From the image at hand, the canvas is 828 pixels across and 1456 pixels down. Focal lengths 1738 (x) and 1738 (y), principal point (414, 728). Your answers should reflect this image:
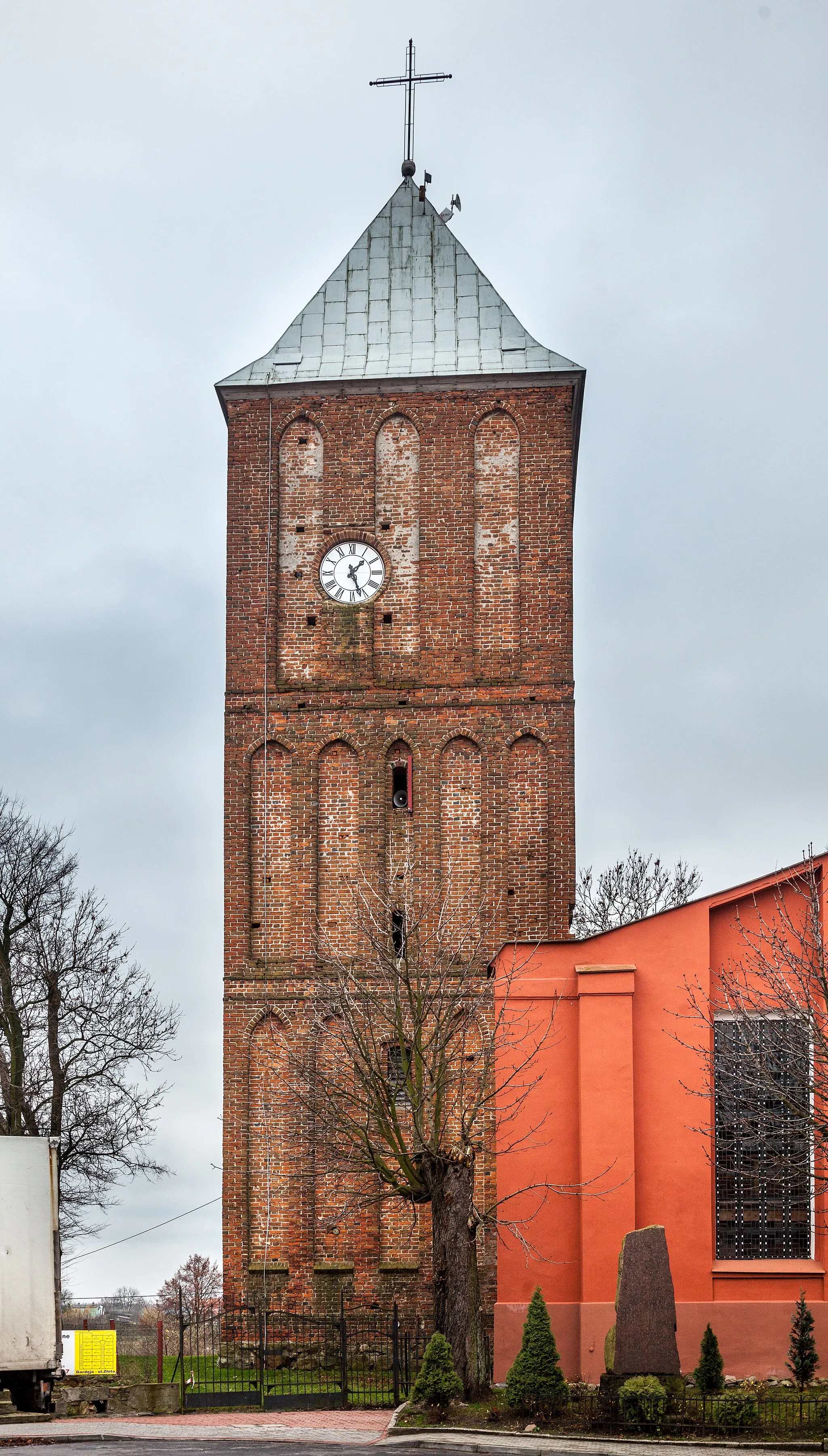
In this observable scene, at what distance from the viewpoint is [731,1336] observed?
921 inches

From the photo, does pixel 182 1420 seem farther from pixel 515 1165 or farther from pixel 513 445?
pixel 513 445

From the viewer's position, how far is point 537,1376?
768 inches

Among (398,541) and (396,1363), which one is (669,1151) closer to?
(396,1363)

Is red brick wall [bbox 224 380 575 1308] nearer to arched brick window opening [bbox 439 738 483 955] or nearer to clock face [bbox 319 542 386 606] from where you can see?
arched brick window opening [bbox 439 738 483 955]

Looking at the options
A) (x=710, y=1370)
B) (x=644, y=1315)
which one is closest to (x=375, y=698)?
(x=644, y=1315)

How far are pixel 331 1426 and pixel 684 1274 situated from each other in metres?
5.43

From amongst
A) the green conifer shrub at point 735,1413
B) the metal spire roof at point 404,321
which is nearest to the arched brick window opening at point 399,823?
the metal spire roof at point 404,321

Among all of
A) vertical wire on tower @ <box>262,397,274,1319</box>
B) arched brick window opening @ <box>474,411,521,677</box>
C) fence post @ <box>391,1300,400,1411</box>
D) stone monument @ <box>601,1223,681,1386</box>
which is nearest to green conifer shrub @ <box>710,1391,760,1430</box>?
stone monument @ <box>601,1223,681,1386</box>

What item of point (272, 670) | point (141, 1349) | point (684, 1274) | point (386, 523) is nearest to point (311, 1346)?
point (141, 1349)

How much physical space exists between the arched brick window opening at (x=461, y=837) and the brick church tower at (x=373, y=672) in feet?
0.18

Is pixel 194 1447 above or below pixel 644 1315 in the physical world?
below

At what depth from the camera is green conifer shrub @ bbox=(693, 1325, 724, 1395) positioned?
20.4 meters

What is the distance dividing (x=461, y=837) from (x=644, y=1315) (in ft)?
41.9

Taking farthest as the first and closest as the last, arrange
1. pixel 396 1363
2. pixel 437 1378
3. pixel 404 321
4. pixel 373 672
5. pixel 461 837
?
pixel 404 321
pixel 373 672
pixel 461 837
pixel 396 1363
pixel 437 1378
